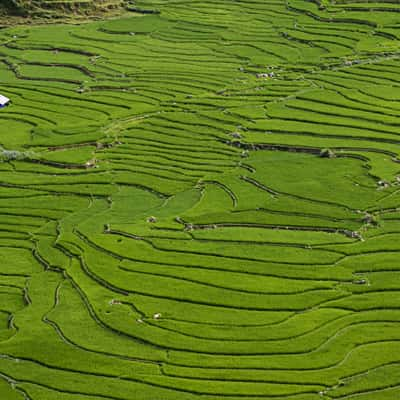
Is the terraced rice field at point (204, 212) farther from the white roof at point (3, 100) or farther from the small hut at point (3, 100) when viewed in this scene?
the white roof at point (3, 100)

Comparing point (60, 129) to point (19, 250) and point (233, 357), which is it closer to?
point (19, 250)

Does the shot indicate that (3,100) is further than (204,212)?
Yes

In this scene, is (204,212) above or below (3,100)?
above

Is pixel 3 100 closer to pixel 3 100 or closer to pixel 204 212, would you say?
pixel 3 100

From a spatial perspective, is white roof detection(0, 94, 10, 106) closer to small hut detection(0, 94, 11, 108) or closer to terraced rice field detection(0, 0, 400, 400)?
small hut detection(0, 94, 11, 108)

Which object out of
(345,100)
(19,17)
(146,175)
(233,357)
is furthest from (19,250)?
(19,17)

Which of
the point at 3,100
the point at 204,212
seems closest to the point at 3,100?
the point at 3,100

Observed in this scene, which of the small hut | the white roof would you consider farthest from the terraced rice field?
the white roof

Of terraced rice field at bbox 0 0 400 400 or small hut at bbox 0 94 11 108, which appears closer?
terraced rice field at bbox 0 0 400 400

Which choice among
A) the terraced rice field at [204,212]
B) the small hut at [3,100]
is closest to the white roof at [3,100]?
the small hut at [3,100]

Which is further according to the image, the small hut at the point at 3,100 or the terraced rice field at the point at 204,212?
the small hut at the point at 3,100
